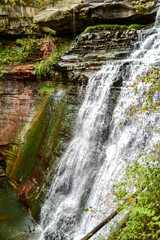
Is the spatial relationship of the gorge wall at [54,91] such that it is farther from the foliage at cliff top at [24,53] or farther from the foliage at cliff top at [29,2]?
the foliage at cliff top at [29,2]

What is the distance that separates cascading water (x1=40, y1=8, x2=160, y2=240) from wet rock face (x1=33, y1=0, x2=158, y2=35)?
139 cm

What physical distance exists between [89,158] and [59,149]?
62.3 inches

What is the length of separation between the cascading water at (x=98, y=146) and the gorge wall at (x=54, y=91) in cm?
55

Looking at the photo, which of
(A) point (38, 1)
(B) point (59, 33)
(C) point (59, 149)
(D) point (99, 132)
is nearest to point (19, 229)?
(C) point (59, 149)

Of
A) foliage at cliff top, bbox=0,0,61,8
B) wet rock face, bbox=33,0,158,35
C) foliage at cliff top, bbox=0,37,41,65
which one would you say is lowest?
foliage at cliff top, bbox=0,37,41,65

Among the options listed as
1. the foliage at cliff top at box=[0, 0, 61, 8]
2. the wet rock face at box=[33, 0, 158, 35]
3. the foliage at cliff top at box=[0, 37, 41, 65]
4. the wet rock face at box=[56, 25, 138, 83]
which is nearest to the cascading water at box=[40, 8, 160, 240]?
the wet rock face at box=[56, 25, 138, 83]

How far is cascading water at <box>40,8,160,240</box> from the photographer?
5.51 m

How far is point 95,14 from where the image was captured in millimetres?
9477

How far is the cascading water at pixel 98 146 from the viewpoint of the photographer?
551 cm

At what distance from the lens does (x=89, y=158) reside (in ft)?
21.6

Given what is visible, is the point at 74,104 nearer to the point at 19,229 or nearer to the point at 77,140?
the point at 77,140

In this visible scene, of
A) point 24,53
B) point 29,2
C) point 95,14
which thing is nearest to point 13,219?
point 24,53

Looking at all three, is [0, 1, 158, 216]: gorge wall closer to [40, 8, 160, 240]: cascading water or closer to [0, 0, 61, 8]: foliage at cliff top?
[40, 8, 160, 240]: cascading water

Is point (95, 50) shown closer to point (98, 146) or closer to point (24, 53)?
point (98, 146)
